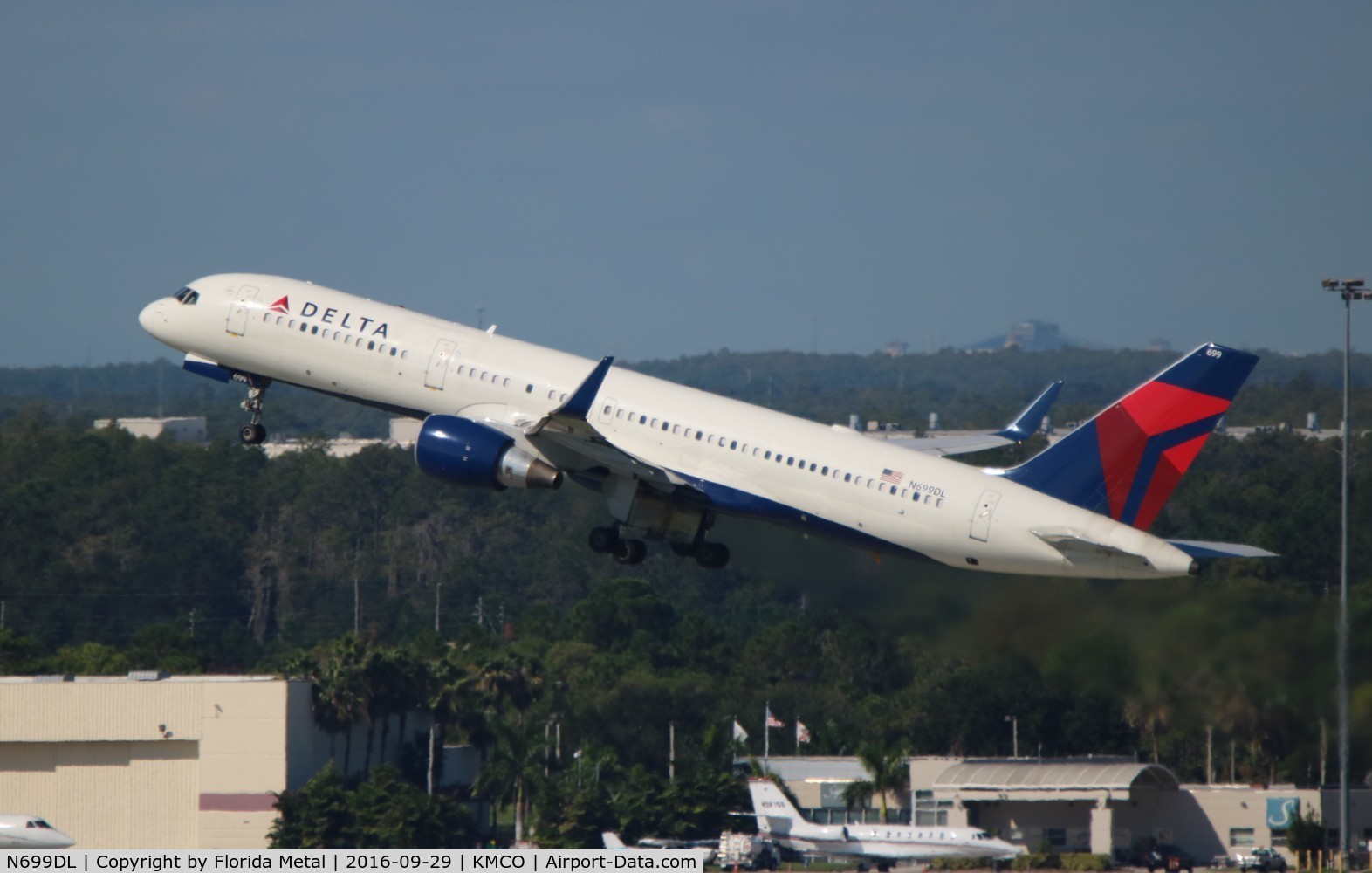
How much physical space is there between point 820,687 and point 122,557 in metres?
65.2

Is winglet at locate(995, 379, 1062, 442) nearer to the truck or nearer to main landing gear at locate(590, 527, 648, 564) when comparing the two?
main landing gear at locate(590, 527, 648, 564)

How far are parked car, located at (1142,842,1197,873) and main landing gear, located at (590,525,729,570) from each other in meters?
27.5

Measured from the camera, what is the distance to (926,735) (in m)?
88.5

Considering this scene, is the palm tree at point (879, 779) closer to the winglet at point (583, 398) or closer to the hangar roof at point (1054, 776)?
the hangar roof at point (1054, 776)

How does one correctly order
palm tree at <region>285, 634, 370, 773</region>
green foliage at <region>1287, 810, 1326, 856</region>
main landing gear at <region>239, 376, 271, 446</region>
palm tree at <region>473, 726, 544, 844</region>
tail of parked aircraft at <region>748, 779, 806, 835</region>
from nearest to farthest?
1. main landing gear at <region>239, 376, 271, 446</region>
2. green foliage at <region>1287, 810, 1326, 856</region>
3. tail of parked aircraft at <region>748, 779, 806, 835</region>
4. palm tree at <region>285, 634, 370, 773</region>
5. palm tree at <region>473, 726, 544, 844</region>

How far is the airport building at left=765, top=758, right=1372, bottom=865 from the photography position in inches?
2655

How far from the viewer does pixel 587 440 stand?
43375 millimetres

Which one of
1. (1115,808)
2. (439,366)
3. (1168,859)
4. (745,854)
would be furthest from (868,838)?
(439,366)

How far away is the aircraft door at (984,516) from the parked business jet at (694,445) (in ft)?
0.12

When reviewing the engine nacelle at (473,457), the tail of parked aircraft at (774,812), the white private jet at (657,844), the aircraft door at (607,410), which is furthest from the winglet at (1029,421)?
the tail of parked aircraft at (774,812)

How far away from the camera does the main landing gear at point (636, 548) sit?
46094 millimetres

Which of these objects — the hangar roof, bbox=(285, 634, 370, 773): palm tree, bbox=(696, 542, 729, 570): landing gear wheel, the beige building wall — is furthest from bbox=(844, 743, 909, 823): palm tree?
bbox=(696, 542, 729, 570): landing gear wheel

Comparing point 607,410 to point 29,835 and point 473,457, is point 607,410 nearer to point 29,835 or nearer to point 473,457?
point 473,457

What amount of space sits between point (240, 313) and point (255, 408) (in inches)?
131
